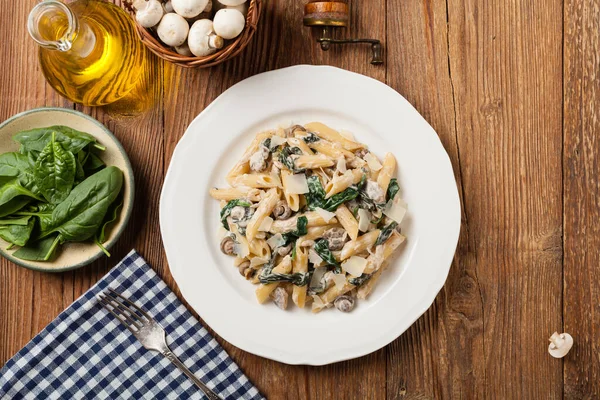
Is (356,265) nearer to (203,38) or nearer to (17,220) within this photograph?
(203,38)

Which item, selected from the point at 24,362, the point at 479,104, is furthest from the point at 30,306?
the point at 479,104

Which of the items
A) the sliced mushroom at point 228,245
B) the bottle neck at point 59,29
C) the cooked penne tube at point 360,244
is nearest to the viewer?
the bottle neck at point 59,29

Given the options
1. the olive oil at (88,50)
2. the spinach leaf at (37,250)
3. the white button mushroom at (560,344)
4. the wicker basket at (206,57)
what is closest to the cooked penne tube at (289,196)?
the wicker basket at (206,57)

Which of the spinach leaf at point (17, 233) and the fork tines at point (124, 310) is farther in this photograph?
the fork tines at point (124, 310)

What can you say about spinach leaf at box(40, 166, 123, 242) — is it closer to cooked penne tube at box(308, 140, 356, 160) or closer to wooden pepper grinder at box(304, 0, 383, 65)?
cooked penne tube at box(308, 140, 356, 160)

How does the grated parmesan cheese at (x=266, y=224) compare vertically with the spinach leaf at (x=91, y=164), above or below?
below

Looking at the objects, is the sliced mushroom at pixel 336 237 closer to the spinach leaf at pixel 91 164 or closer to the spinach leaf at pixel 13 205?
the spinach leaf at pixel 91 164
